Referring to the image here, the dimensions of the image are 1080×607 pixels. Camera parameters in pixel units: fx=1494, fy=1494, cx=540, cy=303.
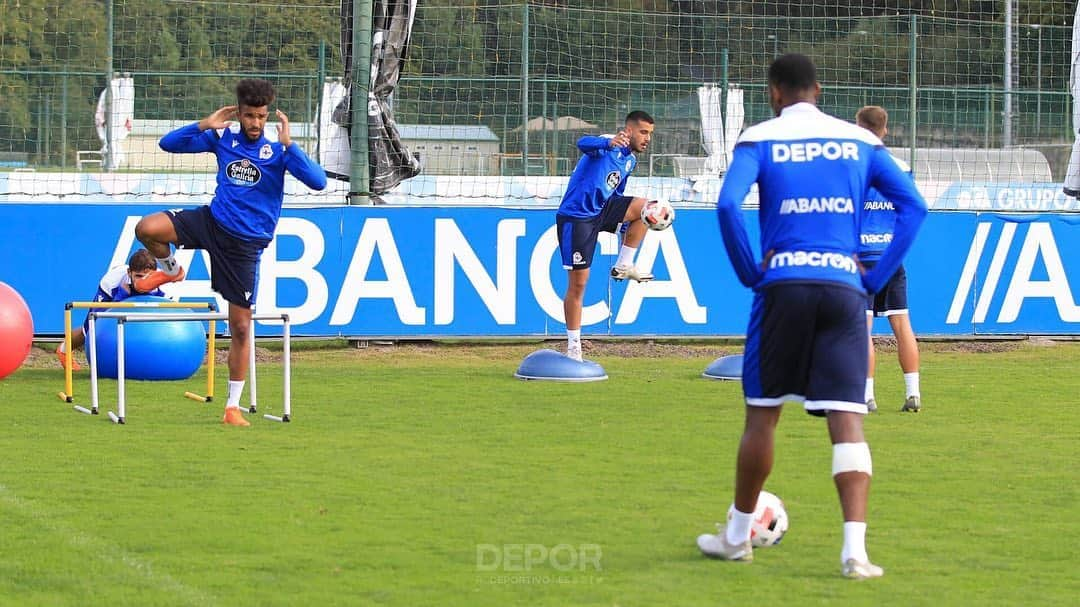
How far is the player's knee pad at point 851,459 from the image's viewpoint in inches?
212

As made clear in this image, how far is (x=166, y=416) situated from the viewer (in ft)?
31.9

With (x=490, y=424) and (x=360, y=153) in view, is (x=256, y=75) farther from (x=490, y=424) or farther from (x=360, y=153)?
(x=490, y=424)

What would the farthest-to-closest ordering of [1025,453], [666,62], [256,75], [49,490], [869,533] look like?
[666,62] → [256,75] → [1025,453] → [49,490] → [869,533]

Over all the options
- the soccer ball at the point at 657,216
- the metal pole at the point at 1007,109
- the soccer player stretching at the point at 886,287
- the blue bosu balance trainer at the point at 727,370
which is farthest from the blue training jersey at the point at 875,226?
the metal pole at the point at 1007,109

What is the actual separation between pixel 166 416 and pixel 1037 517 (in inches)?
221

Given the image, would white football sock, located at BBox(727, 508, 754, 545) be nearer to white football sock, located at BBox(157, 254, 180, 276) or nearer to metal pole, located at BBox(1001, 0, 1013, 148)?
white football sock, located at BBox(157, 254, 180, 276)

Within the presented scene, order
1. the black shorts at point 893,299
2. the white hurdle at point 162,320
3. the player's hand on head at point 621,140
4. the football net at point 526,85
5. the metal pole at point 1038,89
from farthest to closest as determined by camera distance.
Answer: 1. the metal pole at point 1038,89
2. the football net at point 526,85
3. the player's hand on head at point 621,140
4. the black shorts at point 893,299
5. the white hurdle at point 162,320

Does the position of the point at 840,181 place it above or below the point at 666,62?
below

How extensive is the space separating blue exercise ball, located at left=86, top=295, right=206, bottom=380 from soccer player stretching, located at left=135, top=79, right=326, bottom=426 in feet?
6.79

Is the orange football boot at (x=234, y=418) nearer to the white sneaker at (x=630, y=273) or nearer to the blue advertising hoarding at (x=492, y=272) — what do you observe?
the white sneaker at (x=630, y=273)

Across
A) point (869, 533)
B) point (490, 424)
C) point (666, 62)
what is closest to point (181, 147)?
point (490, 424)

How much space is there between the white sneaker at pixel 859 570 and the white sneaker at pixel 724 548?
1.35ft

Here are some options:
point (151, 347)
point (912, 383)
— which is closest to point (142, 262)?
point (151, 347)

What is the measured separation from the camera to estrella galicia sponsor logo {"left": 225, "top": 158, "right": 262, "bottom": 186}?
934cm
